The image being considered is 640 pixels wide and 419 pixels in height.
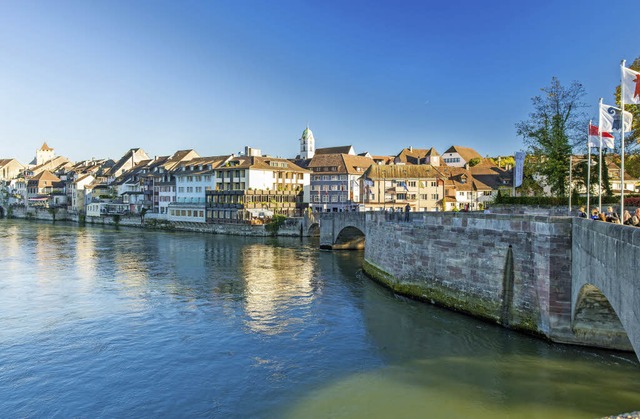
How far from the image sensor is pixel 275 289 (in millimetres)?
32531

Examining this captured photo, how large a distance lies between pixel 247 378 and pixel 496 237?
13.8 metres

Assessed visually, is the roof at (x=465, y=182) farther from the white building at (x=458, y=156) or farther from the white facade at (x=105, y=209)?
the white facade at (x=105, y=209)

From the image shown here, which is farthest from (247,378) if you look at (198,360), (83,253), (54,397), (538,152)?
(83,253)

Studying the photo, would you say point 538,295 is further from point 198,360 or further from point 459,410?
point 198,360

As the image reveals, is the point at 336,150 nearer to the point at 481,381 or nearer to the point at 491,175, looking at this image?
the point at 491,175

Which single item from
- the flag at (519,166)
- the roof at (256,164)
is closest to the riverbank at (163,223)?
the roof at (256,164)

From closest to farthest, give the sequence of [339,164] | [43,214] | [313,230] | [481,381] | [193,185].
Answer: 1. [481,381]
2. [313,230]
3. [339,164]
4. [193,185]
5. [43,214]

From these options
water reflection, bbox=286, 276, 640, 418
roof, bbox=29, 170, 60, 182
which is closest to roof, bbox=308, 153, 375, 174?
water reflection, bbox=286, 276, 640, 418

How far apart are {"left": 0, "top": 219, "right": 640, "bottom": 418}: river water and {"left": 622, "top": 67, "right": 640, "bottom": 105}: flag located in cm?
Result: 946

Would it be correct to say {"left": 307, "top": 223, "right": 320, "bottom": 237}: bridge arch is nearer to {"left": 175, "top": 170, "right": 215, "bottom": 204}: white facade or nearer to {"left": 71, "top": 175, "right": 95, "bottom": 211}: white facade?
{"left": 175, "top": 170, "right": 215, "bottom": 204}: white facade

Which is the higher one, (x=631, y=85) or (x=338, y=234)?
(x=631, y=85)

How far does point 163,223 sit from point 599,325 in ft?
279

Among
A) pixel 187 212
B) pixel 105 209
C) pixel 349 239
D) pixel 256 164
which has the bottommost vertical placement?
pixel 349 239

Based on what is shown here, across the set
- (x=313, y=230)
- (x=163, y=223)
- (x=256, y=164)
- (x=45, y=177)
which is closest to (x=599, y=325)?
(x=313, y=230)
